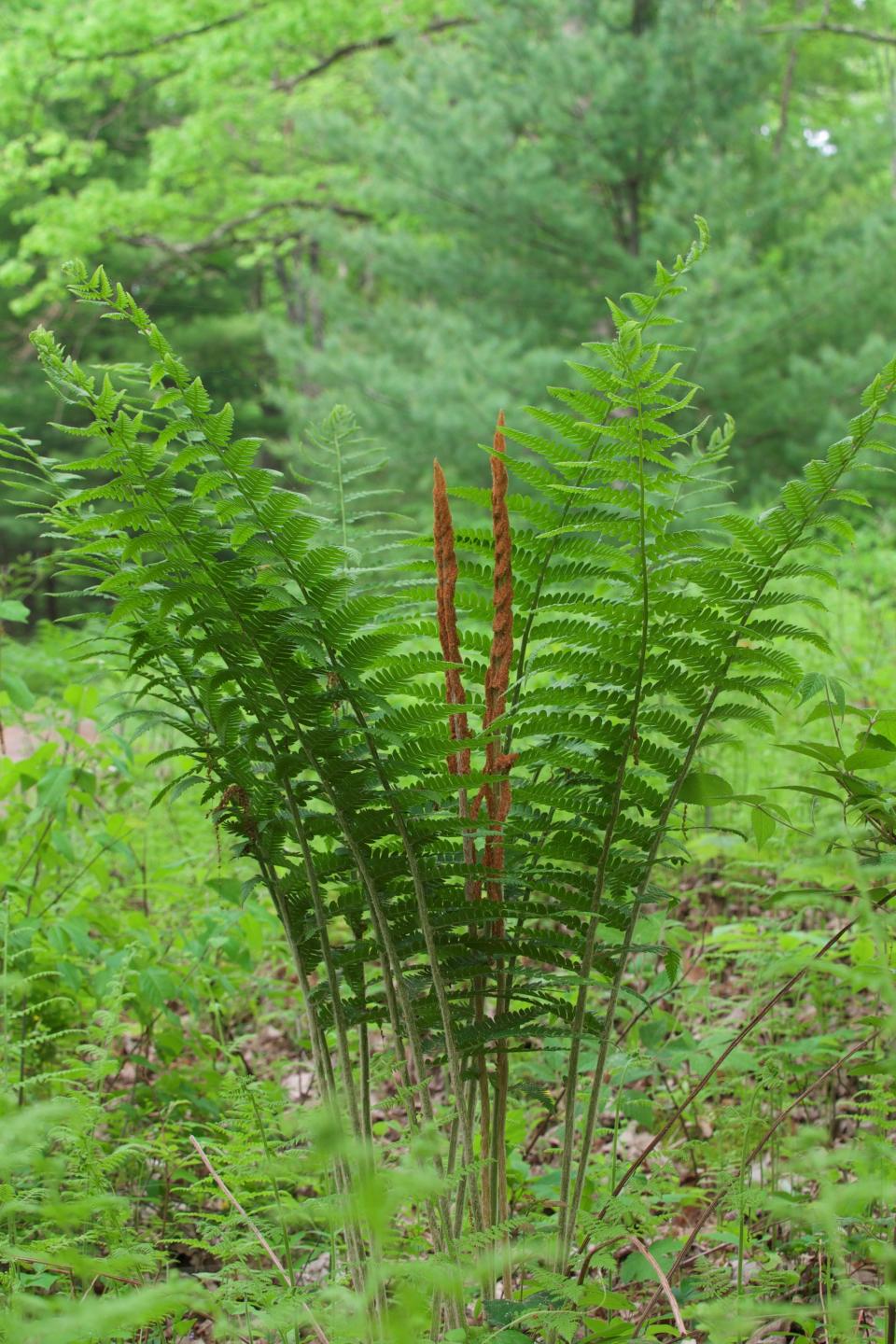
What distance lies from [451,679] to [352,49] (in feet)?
53.2

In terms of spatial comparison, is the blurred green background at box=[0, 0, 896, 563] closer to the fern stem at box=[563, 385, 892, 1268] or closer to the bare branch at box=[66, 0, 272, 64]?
the bare branch at box=[66, 0, 272, 64]

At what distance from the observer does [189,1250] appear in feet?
7.69

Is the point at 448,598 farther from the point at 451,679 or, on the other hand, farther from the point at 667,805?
the point at 667,805

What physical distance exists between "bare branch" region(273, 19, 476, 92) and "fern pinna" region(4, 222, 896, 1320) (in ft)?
51.5

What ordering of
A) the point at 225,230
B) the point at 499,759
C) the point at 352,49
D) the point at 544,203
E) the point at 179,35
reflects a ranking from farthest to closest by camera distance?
1. the point at 225,230
2. the point at 352,49
3. the point at 179,35
4. the point at 544,203
5. the point at 499,759

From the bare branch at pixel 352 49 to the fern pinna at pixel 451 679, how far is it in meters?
15.7

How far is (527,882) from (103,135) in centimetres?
1967

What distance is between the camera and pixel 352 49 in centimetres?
1553

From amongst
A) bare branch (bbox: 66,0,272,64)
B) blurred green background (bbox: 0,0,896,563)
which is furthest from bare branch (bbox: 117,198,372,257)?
bare branch (bbox: 66,0,272,64)

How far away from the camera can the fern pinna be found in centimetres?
140

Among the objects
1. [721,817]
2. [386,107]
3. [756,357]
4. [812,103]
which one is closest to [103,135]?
[386,107]

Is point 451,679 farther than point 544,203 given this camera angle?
No

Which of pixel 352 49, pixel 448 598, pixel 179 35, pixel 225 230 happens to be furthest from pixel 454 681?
pixel 225 230

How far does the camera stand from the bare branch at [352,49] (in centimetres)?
1553
